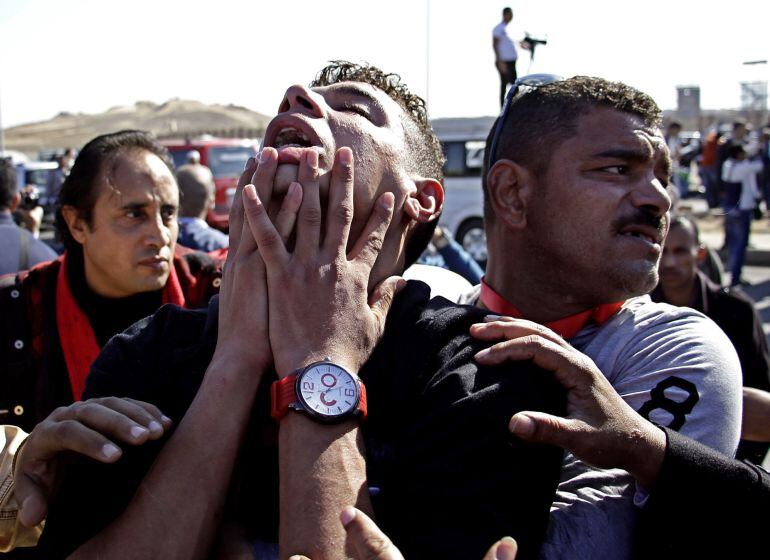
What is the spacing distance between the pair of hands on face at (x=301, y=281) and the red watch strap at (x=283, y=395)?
35 mm

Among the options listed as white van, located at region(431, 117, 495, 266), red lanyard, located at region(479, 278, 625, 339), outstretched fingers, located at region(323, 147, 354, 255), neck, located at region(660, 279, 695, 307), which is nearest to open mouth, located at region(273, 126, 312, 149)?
outstretched fingers, located at region(323, 147, 354, 255)

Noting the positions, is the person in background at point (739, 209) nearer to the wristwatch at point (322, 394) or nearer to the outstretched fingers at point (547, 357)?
the outstretched fingers at point (547, 357)

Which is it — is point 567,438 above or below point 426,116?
below

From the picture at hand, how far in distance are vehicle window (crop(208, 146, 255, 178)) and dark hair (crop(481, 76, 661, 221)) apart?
1371cm

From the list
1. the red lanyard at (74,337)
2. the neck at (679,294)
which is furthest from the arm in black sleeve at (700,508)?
the neck at (679,294)

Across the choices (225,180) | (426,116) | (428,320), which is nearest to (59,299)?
(426,116)

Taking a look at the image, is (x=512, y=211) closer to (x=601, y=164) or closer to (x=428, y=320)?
(x=601, y=164)

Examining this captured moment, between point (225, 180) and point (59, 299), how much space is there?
12.7 metres

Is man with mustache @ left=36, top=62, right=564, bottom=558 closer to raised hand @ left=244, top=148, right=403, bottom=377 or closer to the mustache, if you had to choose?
raised hand @ left=244, top=148, right=403, bottom=377

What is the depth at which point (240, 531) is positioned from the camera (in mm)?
1838

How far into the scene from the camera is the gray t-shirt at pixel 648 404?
1862 mm

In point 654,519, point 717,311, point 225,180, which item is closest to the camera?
point 654,519

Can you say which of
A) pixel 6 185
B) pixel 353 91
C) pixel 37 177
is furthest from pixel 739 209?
pixel 37 177

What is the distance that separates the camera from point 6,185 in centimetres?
539
